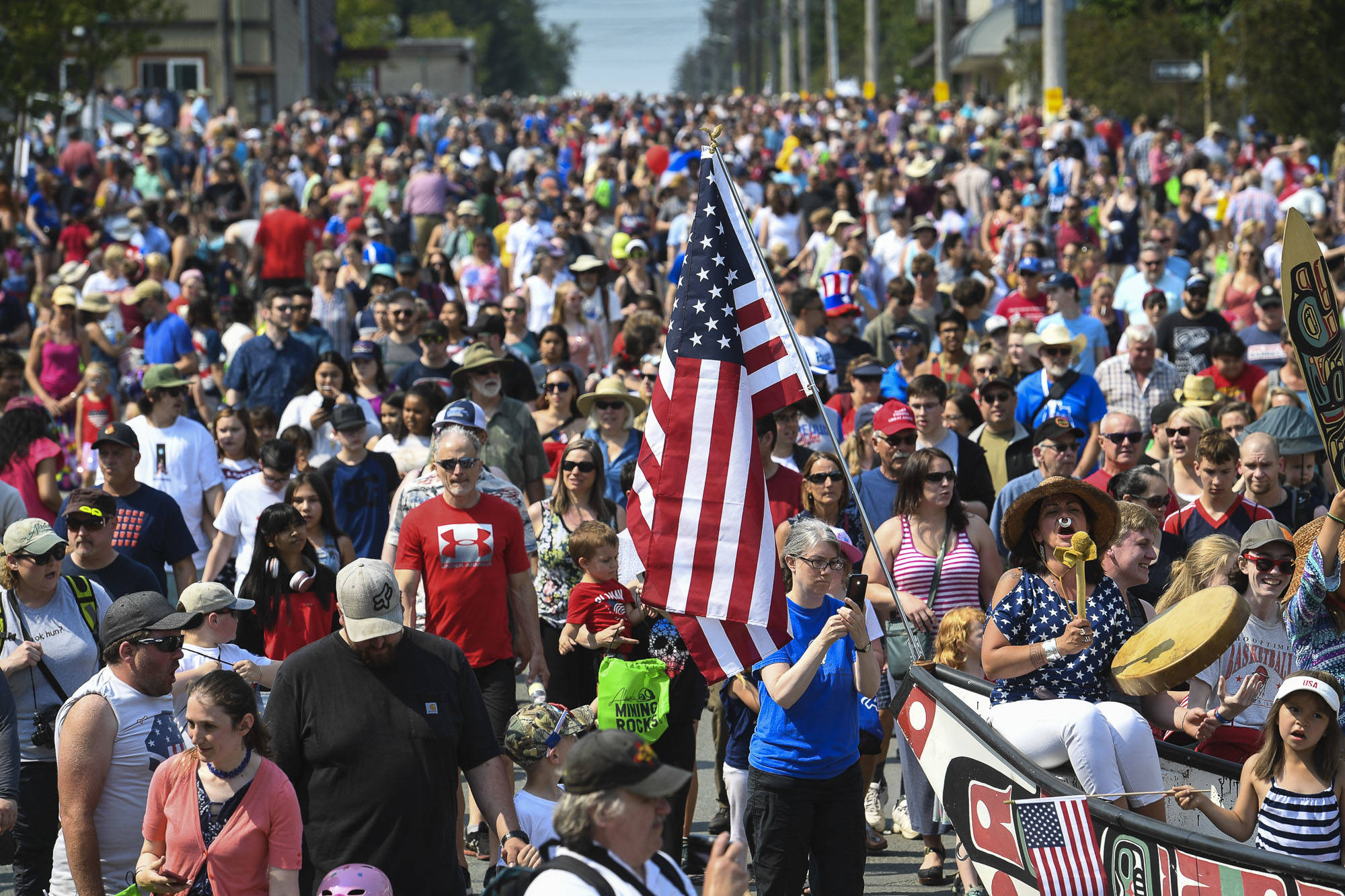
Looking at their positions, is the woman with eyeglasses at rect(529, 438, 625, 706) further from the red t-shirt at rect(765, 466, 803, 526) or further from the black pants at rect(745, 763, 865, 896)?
the black pants at rect(745, 763, 865, 896)

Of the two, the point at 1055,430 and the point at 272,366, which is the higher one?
Result: the point at 272,366

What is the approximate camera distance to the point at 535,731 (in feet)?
19.5

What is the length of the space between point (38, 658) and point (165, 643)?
1.08m

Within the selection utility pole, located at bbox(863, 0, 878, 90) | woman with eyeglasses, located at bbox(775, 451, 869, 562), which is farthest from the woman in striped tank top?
utility pole, located at bbox(863, 0, 878, 90)

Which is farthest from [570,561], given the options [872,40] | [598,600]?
[872,40]

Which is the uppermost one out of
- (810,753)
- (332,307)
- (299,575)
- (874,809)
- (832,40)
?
(832,40)

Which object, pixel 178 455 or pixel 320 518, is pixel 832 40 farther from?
pixel 320 518

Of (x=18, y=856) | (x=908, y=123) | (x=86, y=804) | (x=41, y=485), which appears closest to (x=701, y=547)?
(x=86, y=804)

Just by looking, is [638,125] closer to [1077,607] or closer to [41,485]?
[41,485]

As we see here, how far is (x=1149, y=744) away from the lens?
584 centimetres

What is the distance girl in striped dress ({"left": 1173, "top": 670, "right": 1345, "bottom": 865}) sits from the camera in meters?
5.68

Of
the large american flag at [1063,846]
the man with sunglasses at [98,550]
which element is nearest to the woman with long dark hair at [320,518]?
the man with sunglasses at [98,550]

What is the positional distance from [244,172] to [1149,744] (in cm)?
2444

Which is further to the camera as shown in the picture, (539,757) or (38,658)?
(38,658)
